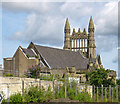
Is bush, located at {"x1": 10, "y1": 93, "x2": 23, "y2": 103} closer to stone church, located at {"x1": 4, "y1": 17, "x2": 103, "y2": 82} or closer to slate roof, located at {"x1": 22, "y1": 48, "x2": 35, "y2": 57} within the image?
stone church, located at {"x1": 4, "y1": 17, "x2": 103, "y2": 82}

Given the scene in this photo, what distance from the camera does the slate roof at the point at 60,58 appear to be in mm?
45519

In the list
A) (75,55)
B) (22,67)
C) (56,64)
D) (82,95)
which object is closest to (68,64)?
(56,64)

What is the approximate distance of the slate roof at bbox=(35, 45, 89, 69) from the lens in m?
45.5

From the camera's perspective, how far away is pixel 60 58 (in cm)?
5031

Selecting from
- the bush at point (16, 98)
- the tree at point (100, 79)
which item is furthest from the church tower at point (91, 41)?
the bush at point (16, 98)

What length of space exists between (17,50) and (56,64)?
8.13m

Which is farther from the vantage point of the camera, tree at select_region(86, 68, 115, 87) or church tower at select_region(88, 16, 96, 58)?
church tower at select_region(88, 16, 96, 58)

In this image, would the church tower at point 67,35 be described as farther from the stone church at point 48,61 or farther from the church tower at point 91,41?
A: the stone church at point 48,61

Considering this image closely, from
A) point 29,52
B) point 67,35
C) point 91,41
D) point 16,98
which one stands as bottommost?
point 16,98

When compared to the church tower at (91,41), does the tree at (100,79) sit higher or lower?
lower

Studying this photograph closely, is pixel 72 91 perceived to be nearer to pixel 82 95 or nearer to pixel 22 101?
pixel 82 95

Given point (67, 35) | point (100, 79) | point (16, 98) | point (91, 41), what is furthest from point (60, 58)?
point (16, 98)

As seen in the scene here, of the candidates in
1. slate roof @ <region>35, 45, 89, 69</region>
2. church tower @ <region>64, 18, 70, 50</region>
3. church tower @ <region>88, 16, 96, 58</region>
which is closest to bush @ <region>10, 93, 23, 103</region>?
Result: slate roof @ <region>35, 45, 89, 69</region>

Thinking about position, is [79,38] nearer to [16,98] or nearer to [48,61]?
[48,61]
